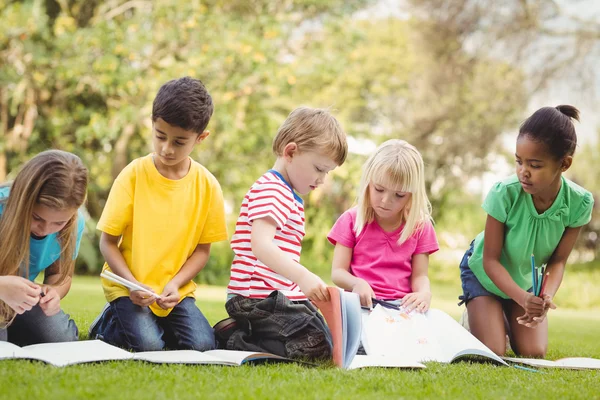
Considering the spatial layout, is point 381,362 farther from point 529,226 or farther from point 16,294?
point 16,294

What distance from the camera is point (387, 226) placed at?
14.1 ft

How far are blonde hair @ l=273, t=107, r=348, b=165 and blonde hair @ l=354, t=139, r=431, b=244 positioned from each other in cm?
30

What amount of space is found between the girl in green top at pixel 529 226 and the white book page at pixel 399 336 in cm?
58

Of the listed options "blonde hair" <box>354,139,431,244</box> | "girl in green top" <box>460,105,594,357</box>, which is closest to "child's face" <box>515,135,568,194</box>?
"girl in green top" <box>460,105,594,357</box>

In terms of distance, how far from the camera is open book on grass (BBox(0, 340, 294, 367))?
288 cm

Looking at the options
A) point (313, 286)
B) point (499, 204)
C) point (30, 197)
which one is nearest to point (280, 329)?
point (313, 286)

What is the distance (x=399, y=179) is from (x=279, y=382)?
1.62m

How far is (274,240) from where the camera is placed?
12.2 ft

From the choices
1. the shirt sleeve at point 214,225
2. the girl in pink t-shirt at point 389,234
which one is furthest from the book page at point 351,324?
the shirt sleeve at point 214,225

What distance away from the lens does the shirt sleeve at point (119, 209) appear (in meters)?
3.80

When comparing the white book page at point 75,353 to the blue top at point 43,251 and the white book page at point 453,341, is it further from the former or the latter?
the white book page at point 453,341

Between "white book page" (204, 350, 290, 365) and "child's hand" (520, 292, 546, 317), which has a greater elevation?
"child's hand" (520, 292, 546, 317)

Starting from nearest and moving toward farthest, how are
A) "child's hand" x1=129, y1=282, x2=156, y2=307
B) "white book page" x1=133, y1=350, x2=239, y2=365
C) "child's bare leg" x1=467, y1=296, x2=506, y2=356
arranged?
"white book page" x1=133, y1=350, x2=239, y2=365
"child's hand" x1=129, y1=282, x2=156, y2=307
"child's bare leg" x1=467, y1=296, x2=506, y2=356

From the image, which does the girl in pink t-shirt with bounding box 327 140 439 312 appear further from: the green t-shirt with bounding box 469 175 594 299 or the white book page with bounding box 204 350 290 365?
the white book page with bounding box 204 350 290 365
